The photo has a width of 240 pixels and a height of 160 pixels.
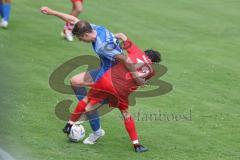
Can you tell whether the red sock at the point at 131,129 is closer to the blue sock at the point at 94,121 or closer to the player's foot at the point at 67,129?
the blue sock at the point at 94,121

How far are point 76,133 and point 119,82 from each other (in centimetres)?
91

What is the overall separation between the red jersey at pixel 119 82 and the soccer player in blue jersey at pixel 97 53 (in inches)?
3.4

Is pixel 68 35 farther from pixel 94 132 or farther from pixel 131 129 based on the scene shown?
pixel 131 129

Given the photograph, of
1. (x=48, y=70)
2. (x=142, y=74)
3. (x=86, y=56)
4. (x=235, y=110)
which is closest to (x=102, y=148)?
(x=142, y=74)

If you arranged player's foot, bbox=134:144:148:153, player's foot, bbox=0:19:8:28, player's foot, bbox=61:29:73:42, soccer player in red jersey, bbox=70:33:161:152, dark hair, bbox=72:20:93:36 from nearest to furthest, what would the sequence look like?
dark hair, bbox=72:20:93:36 < soccer player in red jersey, bbox=70:33:161:152 < player's foot, bbox=134:144:148:153 < player's foot, bbox=61:29:73:42 < player's foot, bbox=0:19:8:28

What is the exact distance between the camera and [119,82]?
326 inches

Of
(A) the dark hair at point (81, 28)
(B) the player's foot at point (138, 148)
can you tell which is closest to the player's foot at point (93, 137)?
(B) the player's foot at point (138, 148)

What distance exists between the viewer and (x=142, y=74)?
325 inches

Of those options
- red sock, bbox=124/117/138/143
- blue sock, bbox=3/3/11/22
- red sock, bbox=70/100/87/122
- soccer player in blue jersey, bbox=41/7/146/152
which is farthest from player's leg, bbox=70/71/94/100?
blue sock, bbox=3/3/11/22

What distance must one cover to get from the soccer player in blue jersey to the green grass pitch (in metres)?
0.26

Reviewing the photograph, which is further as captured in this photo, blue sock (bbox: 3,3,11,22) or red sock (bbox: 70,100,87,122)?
blue sock (bbox: 3,3,11,22)

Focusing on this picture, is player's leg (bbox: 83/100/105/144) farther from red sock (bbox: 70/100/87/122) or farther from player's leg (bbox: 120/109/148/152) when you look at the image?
player's leg (bbox: 120/109/148/152)

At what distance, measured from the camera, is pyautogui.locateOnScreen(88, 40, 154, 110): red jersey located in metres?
8.28

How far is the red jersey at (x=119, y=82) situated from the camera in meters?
8.28
